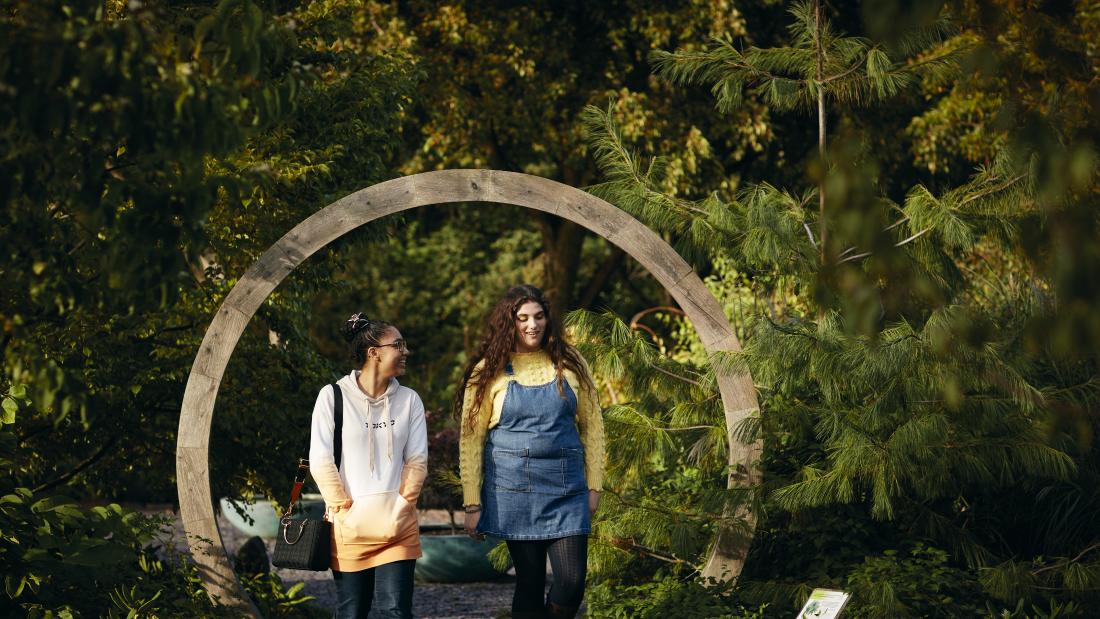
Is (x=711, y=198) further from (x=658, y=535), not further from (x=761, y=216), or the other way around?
(x=658, y=535)

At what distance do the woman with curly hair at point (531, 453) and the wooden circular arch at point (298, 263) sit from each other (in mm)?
960

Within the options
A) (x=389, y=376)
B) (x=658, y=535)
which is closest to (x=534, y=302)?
(x=389, y=376)

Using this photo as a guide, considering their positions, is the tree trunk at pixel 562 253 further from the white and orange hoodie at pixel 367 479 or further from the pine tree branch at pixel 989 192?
the white and orange hoodie at pixel 367 479

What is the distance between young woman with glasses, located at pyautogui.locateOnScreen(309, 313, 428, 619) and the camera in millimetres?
4527

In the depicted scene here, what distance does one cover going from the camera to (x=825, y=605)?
4.73m

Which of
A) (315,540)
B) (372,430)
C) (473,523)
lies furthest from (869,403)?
(315,540)

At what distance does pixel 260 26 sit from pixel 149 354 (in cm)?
395

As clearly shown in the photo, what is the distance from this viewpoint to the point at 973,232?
19.0ft

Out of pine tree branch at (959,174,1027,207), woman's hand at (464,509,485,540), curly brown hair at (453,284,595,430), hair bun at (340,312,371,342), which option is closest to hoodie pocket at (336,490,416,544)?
woman's hand at (464,509,485,540)

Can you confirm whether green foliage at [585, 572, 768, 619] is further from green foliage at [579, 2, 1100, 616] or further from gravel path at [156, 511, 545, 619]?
→ gravel path at [156, 511, 545, 619]

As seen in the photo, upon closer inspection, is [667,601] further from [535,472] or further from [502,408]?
[502,408]

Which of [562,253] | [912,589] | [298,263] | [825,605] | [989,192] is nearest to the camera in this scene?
[825,605]

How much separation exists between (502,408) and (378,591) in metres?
0.79

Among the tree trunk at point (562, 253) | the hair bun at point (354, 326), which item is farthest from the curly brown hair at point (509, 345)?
the tree trunk at point (562, 253)
